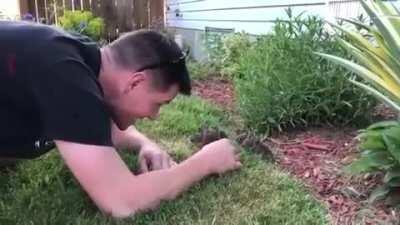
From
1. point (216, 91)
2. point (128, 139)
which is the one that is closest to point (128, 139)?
point (128, 139)

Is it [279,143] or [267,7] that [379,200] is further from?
[267,7]

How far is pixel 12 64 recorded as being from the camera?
6.35ft

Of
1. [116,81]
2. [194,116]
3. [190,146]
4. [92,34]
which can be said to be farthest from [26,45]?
[92,34]

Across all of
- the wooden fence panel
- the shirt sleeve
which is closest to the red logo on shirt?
the shirt sleeve

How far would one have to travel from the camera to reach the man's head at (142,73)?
194 cm

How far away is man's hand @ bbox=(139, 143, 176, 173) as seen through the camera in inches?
91.6

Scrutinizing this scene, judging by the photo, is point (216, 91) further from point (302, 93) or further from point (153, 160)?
point (153, 160)

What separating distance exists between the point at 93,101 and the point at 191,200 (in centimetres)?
56

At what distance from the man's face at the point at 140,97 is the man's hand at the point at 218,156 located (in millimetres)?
251

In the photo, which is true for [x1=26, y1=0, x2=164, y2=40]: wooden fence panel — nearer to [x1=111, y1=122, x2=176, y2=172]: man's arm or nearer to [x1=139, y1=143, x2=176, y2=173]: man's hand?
[x1=111, y1=122, x2=176, y2=172]: man's arm

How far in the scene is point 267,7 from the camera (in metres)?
6.03

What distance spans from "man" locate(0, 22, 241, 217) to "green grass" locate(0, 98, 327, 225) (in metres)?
0.07

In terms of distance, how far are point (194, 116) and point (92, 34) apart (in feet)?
18.8

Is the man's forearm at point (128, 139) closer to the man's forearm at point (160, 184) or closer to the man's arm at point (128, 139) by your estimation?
the man's arm at point (128, 139)
